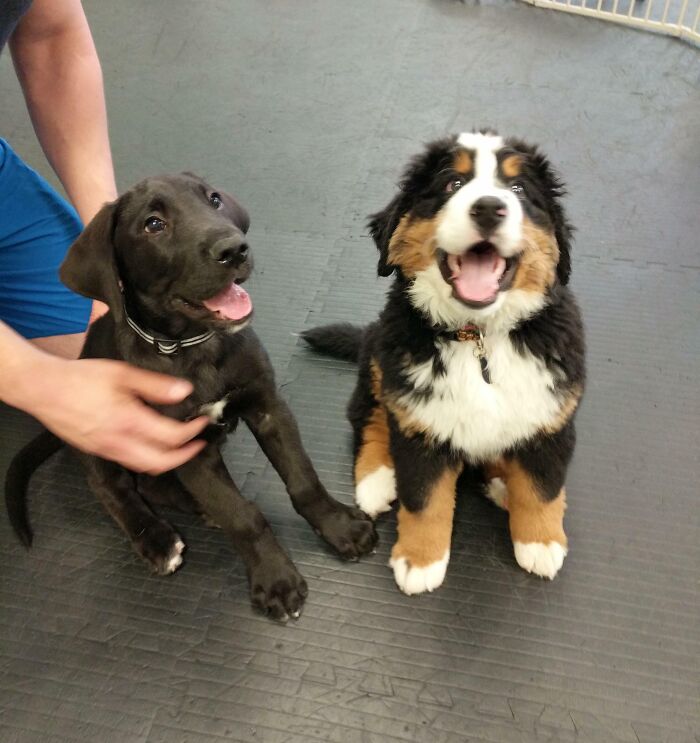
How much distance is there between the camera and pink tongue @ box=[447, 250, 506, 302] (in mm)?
1307

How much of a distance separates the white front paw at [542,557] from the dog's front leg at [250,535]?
588 mm

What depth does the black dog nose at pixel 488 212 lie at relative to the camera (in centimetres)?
121

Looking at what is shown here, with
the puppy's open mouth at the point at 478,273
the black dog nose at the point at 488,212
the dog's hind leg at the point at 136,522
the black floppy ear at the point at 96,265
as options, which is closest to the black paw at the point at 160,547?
the dog's hind leg at the point at 136,522

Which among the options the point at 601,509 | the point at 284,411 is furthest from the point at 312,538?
the point at 601,509

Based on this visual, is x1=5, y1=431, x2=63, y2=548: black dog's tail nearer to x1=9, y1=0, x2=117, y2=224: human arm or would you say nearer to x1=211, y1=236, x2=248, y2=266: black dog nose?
x1=9, y1=0, x2=117, y2=224: human arm

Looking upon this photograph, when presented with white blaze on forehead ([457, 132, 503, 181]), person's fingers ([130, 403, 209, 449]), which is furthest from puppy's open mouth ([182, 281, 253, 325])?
white blaze on forehead ([457, 132, 503, 181])

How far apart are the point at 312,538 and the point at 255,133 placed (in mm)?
2517

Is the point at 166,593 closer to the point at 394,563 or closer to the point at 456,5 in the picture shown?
the point at 394,563

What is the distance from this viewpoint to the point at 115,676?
5.16ft

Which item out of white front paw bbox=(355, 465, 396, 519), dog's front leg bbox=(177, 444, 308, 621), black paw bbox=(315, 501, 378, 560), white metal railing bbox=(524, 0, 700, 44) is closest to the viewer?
dog's front leg bbox=(177, 444, 308, 621)

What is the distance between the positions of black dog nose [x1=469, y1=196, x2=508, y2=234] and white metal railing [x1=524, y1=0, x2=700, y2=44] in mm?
3671

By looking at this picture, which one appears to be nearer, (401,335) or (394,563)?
(401,335)

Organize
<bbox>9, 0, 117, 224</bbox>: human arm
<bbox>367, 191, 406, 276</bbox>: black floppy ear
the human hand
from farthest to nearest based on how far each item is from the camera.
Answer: <bbox>9, 0, 117, 224</bbox>: human arm, <bbox>367, 191, 406, 276</bbox>: black floppy ear, the human hand

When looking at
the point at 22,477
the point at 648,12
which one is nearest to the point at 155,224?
the point at 22,477
